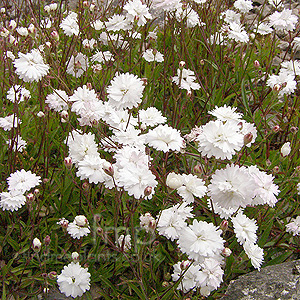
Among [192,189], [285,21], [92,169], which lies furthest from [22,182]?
[285,21]

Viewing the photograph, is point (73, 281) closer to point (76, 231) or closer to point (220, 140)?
point (76, 231)

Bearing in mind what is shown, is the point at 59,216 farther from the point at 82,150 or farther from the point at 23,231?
the point at 82,150

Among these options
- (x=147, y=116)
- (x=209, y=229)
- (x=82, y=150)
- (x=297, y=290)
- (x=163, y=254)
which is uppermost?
(x=147, y=116)

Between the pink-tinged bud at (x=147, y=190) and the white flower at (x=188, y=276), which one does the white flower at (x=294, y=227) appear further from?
the pink-tinged bud at (x=147, y=190)

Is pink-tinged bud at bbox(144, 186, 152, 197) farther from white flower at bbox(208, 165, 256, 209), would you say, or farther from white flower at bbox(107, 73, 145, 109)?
white flower at bbox(107, 73, 145, 109)

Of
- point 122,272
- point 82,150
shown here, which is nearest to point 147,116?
point 82,150

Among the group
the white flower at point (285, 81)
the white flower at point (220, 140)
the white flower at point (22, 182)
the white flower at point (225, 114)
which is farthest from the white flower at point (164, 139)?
the white flower at point (285, 81)

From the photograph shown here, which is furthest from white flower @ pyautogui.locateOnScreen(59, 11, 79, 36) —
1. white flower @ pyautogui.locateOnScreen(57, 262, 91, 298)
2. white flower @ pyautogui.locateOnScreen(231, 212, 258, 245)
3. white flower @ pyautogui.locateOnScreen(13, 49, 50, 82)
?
white flower @ pyautogui.locateOnScreen(231, 212, 258, 245)
